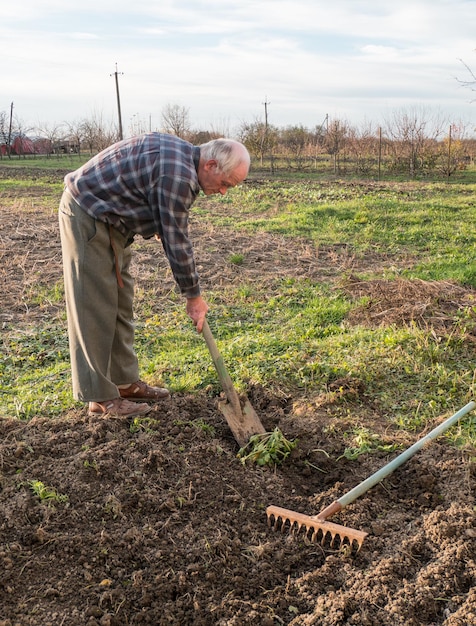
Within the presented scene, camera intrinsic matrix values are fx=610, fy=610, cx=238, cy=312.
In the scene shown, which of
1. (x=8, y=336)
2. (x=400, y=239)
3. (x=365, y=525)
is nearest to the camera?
(x=365, y=525)

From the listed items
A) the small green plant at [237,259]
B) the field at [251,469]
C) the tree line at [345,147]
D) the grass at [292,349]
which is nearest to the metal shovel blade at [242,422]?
the field at [251,469]

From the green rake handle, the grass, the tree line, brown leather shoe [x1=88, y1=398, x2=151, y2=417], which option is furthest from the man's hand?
the tree line

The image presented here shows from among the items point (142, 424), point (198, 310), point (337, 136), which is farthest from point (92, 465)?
point (337, 136)

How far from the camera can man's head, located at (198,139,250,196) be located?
10.2ft

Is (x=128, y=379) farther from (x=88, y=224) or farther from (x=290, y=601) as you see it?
(x=290, y=601)

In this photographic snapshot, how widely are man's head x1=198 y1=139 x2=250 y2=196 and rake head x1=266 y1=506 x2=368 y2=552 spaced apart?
5.39ft

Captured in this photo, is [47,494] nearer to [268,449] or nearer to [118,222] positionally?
[268,449]

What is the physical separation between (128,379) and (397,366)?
1916mm

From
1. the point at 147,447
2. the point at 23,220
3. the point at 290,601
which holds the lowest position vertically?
the point at 290,601

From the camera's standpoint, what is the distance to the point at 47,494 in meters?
Result: 2.99

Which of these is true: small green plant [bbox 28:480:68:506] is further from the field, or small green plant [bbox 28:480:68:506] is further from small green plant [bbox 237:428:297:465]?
small green plant [bbox 237:428:297:465]

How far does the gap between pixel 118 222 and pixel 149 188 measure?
0.97ft

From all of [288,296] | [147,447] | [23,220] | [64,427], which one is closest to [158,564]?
[147,447]

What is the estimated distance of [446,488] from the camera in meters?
3.09
